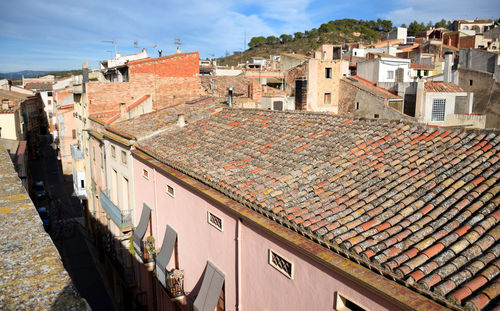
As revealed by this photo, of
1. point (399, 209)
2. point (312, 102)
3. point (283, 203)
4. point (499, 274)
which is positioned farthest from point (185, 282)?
point (312, 102)

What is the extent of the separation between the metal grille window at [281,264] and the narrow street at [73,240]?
11984 millimetres

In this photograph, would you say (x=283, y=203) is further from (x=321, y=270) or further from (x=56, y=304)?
(x=56, y=304)

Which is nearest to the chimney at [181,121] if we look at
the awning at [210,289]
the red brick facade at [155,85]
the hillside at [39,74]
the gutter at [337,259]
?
the gutter at [337,259]

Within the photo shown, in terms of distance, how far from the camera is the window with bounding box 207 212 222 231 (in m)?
8.07

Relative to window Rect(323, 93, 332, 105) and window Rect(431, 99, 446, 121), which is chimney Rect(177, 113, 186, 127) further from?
window Rect(431, 99, 446, 121)

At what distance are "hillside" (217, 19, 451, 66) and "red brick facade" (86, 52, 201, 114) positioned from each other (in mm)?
55147

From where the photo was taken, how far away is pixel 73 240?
71.7 ft

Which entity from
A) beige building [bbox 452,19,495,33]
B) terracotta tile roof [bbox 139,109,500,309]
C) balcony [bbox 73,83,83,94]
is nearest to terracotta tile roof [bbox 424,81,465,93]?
terracotta tile roof [bbox 139,109,500,309]

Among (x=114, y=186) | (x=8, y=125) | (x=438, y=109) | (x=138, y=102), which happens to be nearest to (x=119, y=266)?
(x=114, y=186)

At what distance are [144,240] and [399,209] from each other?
957 cm

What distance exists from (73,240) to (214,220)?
670 inches

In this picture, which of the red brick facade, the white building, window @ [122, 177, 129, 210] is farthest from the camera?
the white building

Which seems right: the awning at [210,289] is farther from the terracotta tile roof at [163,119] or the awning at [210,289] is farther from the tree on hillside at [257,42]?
the tree on hillside at [257,42]

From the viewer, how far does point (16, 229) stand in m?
3.52
